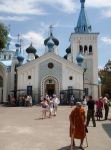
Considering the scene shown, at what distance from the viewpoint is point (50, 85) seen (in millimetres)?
44875

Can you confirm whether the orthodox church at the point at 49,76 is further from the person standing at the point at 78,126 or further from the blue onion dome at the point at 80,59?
the person standing at the point at 78,126

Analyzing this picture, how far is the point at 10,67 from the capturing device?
1950 inches

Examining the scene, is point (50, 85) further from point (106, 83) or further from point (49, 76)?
point (106, 83)

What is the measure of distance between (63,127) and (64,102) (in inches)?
967

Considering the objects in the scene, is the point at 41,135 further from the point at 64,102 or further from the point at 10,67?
the point at 10,67

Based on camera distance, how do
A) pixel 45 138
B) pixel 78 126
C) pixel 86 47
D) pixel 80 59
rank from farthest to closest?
pixel 86 47 → pixel 80 59 → pixel 45 138 → pixel 78 126

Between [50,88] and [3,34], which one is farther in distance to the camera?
[50,88]

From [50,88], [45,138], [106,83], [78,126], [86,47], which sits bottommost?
[45,138]

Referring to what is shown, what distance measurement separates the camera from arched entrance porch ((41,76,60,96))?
146 feet

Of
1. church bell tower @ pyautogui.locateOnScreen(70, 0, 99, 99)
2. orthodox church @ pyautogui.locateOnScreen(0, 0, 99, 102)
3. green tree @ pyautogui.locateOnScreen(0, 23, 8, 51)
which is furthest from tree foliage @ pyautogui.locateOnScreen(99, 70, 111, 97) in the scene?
green tree @ pyautogui.locateOnScreen(0, 23, 8, 51)

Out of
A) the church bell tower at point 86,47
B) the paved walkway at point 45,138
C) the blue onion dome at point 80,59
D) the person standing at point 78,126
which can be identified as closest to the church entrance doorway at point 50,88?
the blue onion dome at point 80,59

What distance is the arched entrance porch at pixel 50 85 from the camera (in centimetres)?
4441

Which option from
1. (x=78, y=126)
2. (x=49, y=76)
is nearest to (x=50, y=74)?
(x=49, y=76)

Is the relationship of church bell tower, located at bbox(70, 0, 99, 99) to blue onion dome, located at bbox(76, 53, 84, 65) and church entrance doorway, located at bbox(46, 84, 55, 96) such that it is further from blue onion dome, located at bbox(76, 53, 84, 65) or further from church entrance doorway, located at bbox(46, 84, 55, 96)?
church entrance doorway, located at bbox(46, 84, 55, 96)
